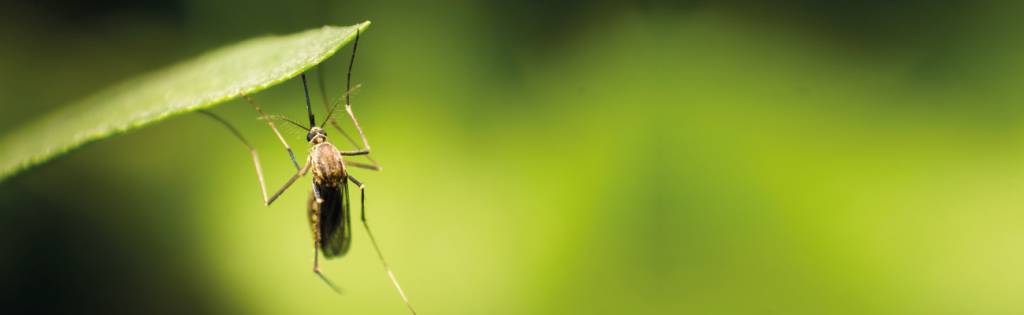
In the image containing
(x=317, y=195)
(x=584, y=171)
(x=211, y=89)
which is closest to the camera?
(x=211, y=89)

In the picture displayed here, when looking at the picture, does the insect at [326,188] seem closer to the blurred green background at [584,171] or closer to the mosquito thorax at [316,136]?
the mosquito thorax at [316,136]

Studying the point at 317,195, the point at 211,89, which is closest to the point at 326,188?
the point at 317,195

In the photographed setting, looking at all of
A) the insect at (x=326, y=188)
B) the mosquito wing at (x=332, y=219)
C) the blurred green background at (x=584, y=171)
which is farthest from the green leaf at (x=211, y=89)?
the blurred green background at (x=584, y=171)

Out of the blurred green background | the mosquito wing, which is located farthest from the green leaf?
the blurred green background

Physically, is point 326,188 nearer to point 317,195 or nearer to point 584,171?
point 317,195

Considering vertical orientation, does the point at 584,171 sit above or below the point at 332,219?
above

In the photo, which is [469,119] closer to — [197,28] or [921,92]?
[197,28]
